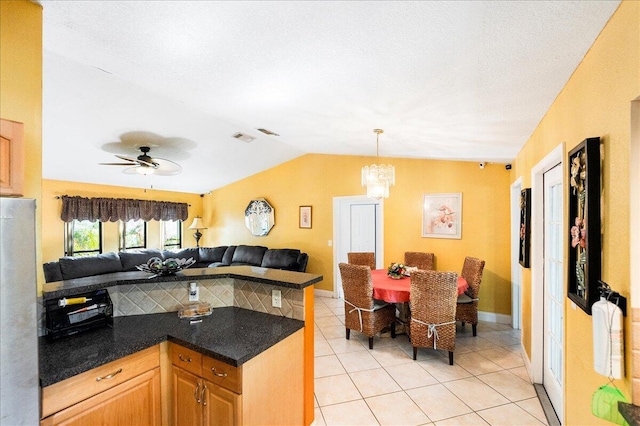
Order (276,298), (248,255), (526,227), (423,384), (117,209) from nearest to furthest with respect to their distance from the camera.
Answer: (276,298), (423,384), (526,227), (117,209), (248,255)

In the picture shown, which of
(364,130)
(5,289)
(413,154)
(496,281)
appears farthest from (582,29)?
(496,281)

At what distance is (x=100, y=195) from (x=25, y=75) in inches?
211

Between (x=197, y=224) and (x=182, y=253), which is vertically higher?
(x=197, y=224)

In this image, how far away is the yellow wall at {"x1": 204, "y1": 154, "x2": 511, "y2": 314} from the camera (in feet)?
13.6

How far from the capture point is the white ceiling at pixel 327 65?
1.22 meters

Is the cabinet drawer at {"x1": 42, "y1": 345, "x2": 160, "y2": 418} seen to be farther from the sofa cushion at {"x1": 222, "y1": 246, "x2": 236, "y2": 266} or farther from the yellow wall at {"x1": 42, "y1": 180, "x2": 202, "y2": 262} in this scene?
the yellow wall at {"x1": 42, "y1": 180, "x2": 202, "y2": 262}

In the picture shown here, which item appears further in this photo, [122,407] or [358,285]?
[358,285]

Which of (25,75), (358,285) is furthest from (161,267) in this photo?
(358,285)

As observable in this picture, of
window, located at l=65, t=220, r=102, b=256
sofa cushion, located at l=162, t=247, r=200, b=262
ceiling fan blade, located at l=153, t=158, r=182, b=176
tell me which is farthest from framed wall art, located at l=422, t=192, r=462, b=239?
window, located at l=65, t=220, r=102, b=256

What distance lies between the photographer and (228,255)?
265 inches

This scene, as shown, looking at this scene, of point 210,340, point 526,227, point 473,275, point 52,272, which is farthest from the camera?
point 52,272

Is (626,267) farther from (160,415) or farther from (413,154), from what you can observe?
(413,154)

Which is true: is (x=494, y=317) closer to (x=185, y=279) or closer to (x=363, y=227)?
(x=363, y=227)

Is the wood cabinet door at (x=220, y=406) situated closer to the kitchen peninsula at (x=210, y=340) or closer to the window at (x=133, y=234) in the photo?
the kitchen peninsula at (x=210, y=340)
